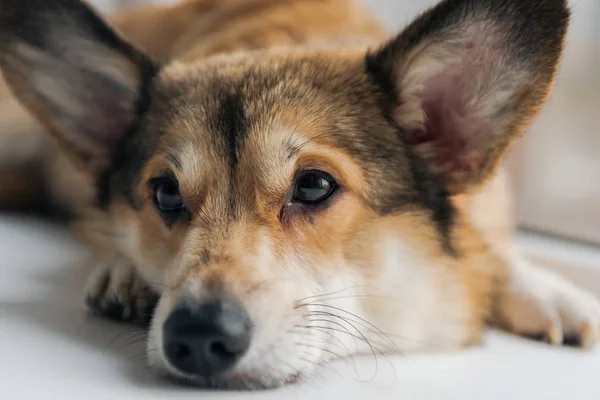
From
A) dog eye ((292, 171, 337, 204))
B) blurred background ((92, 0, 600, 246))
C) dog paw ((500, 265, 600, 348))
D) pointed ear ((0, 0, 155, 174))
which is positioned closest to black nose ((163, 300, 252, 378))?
dog eye ((292, 171, 337, 204))

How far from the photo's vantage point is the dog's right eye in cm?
136

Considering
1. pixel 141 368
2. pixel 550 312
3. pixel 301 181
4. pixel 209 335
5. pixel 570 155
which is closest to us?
pixel 209 335

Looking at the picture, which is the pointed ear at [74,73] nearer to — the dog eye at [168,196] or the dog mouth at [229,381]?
the dog eye at [168,196]

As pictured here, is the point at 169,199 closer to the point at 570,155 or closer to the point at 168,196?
the point at 168,196

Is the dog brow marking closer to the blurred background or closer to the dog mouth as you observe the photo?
the dog mouth

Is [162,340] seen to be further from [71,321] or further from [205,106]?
[205,106]

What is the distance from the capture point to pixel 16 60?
1.62m


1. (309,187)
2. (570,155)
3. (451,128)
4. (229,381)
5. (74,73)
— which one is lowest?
(229,381)

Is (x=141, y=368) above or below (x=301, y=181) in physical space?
below

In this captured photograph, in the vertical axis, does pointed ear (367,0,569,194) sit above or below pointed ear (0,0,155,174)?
below


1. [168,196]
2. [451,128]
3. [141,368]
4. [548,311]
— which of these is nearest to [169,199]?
[168,196]

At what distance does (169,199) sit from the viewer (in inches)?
54.1

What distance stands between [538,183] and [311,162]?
1.42 meters

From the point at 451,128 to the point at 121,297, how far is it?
76 centimetres
